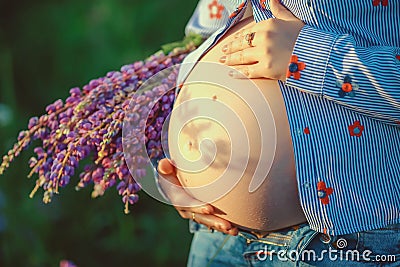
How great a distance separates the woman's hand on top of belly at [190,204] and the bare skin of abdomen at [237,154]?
16 mm

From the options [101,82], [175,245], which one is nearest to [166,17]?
[175,245]

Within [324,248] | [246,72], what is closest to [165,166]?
[246,72]

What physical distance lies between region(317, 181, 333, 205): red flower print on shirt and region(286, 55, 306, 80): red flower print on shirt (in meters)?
0.21

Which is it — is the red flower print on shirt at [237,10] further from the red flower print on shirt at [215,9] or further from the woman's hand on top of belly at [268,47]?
the red flower print on shirt at [215,9]

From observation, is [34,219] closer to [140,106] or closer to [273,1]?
[140,106]

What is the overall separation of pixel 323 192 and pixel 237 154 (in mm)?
185

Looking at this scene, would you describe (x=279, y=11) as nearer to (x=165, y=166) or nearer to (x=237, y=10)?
(x=237, y=10)

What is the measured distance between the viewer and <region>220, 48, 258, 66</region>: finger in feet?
4.47

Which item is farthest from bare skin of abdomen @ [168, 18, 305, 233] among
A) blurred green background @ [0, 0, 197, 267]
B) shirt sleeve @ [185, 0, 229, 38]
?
blurred green background @ [0, 0, 197, 267]

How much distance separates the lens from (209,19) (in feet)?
5.84

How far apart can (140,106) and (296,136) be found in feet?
1.21

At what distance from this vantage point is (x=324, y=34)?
4.36 feet

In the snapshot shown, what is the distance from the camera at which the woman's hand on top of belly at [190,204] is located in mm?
1449

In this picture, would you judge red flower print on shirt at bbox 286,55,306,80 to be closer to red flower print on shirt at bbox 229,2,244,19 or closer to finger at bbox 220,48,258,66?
finger at bbox 220,48,258,66
